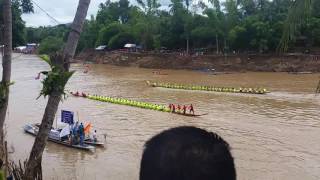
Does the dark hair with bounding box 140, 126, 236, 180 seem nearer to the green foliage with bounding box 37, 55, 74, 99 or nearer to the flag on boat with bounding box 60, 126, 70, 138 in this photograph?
the green foliage with bounding box 37, 55, 74, 99

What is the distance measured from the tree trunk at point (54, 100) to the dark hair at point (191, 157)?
6.69 meters

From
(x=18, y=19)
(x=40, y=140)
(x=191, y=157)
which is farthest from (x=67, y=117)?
(x=191, y=157)

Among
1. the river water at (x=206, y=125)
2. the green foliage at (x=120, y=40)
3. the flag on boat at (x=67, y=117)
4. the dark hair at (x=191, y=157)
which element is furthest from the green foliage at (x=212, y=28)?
the dark hair at (x=191, y=157)

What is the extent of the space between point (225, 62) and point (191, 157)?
63.8 metres

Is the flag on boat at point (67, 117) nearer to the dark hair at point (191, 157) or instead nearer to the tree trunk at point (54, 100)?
the tree trunk at point (54, 100)

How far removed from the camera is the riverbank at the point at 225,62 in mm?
59562

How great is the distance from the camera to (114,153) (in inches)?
867

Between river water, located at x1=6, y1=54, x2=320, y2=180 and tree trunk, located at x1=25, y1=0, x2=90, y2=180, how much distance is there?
6.61 feet

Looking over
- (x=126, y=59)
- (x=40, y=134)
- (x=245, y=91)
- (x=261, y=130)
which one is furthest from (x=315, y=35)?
(x=40, y=134)

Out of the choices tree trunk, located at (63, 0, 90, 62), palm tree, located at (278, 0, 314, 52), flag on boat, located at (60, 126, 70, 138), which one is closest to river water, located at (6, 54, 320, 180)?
flag on boat, located at (60, 126, 70, 138)

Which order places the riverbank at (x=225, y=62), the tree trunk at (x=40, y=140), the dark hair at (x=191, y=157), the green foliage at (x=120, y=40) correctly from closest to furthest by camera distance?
1. the dark hair at (x=191, y=157)
2. the tree trunk at (x=40, y=140)
3. the riverbank at (x=225, y=62)
4. the green foliage at (x=120, y=40)

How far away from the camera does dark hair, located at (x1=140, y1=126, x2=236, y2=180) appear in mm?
1941

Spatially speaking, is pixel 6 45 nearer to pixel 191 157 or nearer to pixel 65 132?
pixel 191 157

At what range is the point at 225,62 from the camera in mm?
64938
